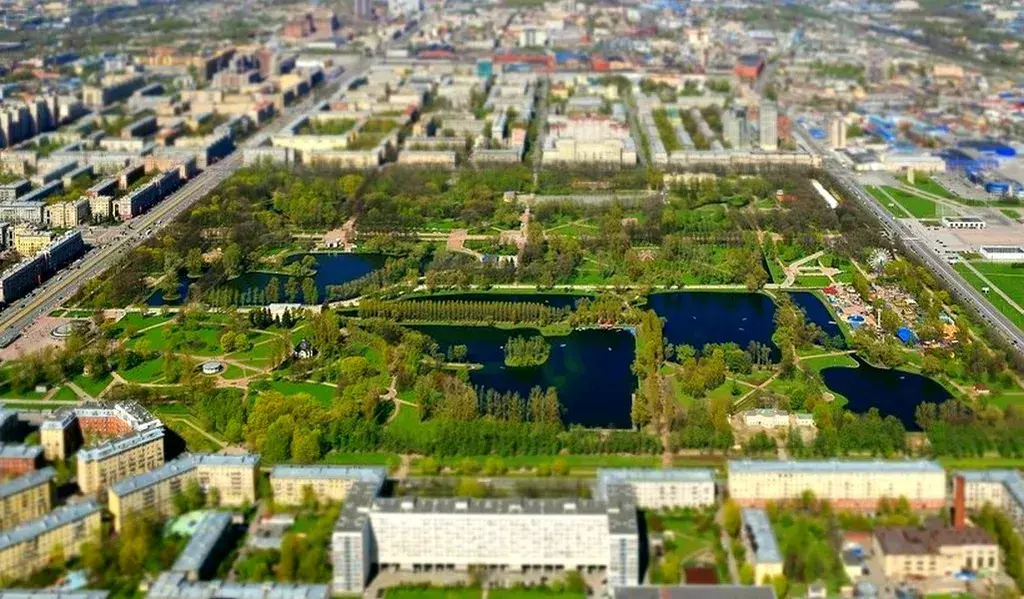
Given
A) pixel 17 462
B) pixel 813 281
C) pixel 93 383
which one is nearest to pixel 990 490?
pixel 813 281

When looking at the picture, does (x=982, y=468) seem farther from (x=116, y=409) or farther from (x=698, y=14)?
(x=698, y=14)

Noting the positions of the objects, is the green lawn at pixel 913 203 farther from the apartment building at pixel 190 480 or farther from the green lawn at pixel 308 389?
the apartment building at pixel 190 480

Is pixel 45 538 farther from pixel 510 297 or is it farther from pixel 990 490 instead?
pixel 510 297

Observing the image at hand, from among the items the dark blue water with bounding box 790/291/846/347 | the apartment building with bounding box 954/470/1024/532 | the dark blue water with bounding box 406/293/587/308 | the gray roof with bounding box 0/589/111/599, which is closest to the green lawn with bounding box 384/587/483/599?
the gray roof with bounding box 0/589/111/599

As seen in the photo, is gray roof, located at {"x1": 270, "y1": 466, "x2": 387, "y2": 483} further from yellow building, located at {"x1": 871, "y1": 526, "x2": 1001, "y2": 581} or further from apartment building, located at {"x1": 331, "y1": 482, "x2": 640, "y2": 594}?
yellow building, located at {"x1": 871, "y1": 526, "x2": 1001, "y2": 581}

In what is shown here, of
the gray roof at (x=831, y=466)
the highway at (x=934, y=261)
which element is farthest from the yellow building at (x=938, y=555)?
the highway at (x=934, y=261)

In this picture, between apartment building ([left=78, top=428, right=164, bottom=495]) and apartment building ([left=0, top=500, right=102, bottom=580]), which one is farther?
apartment building ([left=78, top=428, right=164, bottom=495])
